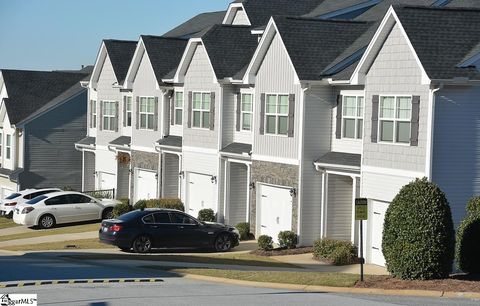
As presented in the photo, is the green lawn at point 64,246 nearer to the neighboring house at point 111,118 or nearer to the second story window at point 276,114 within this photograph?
the second story window at point 276,114

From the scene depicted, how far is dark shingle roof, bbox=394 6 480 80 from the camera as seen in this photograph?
982 inches

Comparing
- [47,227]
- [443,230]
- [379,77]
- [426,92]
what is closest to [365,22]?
[379,77]

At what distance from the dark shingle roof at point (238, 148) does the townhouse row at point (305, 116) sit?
0.36 feet

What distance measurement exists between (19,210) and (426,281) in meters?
24.3

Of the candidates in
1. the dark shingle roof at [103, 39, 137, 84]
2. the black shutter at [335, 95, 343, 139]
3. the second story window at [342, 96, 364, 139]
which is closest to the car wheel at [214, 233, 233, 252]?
the black shutter at [335, 95, 343, 139]

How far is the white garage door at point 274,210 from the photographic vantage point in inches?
1275

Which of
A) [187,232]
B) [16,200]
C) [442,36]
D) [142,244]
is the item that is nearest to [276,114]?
[187,232]

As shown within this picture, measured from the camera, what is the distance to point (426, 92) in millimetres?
25078

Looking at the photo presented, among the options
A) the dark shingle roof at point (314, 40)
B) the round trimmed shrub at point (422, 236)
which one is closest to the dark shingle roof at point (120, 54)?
the dark shingle roof at point (314, 40)

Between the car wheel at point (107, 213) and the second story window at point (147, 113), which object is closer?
the car wheel at point (107, 213)

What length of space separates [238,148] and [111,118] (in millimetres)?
15428

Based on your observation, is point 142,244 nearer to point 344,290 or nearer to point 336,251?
point 336,251

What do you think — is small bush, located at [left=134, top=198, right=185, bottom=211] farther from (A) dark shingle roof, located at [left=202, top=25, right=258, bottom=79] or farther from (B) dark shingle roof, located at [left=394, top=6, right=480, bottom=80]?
(B) dark shingle roof, located at [left=394, top=6, right=480, bottom=80]

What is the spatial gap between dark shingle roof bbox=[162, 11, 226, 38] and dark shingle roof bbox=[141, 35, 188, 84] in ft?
22.9
